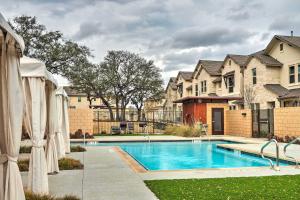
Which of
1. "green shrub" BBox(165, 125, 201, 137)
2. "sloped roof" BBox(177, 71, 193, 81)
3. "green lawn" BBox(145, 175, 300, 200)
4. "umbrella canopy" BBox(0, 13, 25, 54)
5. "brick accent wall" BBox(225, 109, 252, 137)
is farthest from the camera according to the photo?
"sloped roof" BBox(177, 71, 193, 81)

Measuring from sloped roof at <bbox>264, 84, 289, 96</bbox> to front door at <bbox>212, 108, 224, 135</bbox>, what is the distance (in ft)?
12.1

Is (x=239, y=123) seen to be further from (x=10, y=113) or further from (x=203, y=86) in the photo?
(x=10, y=113)

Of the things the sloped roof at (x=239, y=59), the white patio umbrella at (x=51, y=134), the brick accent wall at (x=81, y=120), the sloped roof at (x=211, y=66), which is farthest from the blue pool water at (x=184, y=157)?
the sloped roof at (x=211, y=66)

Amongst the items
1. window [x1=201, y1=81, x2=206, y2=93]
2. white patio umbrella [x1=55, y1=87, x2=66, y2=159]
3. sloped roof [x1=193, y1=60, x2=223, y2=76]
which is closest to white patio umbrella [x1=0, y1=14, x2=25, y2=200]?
white patio umbrella [x1=55, y1=87, x2=66, y2=159]

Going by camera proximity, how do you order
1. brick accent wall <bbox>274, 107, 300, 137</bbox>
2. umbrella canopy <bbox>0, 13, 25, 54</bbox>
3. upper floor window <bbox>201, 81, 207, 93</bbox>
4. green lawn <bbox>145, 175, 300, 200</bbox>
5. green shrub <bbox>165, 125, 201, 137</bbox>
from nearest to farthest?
umbrella canopy <bbox>0, 13, 25, 54</bbox> → green lawn <bbox>145, 175, 300, 200</bbox> → brick accent wall <bbox>274, 107, 300, 137</bbox> → green shrub <bbox>165, 125, 201, 137</bbox> → upper floor window <bbox>201, 81, 207, 93</bbox>

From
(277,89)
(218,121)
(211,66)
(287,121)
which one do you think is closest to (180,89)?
(211,66)

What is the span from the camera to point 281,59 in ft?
85.8

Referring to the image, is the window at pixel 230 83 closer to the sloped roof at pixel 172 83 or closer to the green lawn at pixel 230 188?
the sloped roof at pixel 172 83

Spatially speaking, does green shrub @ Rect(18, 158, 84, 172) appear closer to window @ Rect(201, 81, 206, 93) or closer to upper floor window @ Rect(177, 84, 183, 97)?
window @ Rect(201, 81, 206, 93)

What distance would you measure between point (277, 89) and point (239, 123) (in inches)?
169

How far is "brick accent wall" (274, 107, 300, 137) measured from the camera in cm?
1786

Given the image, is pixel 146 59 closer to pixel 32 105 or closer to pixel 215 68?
pixel 215 68

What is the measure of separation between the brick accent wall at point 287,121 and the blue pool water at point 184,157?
407 cm

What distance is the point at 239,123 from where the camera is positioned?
76.8ft
